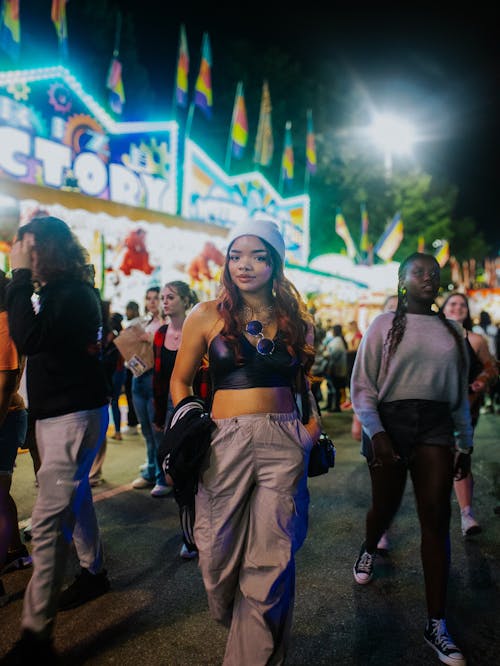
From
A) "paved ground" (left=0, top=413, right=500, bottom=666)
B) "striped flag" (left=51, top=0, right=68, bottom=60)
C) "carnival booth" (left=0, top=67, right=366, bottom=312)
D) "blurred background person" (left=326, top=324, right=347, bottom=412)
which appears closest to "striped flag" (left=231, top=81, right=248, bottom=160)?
"carnival booth" (left=0, top=67, right=366, bottom=312)

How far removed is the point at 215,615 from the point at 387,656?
3.35 ft

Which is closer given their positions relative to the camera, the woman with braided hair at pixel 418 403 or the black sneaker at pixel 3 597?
the woman with braided hair at pixel 418 403

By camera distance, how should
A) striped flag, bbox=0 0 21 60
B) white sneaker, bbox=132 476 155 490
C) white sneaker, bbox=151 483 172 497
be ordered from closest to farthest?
white sneaker, bbox=151 483 172 497, white sneaker, bbox=132 476 155 490, striped flag, bbox=0 0 21 60

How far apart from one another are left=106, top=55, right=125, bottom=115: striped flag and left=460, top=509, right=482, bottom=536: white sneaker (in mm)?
14119

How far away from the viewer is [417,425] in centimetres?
294

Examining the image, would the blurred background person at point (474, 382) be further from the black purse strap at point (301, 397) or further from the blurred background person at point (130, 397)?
the blurred background person at point (130, 397)

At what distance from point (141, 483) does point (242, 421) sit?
3586 mm

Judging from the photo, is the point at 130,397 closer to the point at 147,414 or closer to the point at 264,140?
the point at 147,414

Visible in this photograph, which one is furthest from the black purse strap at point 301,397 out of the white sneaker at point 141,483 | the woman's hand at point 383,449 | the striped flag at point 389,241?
Result: the striped flag at point 389,241

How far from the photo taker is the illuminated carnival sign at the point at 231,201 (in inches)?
598

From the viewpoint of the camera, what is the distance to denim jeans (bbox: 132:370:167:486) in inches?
217

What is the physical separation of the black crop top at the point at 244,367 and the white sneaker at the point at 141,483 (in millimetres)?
3453

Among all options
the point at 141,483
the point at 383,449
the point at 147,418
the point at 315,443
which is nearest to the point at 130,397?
the point at 147,418

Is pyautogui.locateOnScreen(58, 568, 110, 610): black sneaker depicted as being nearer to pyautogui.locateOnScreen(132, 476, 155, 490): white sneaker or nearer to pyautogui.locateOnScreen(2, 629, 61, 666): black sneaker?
pyautogui.locateOnScreen(2, 629, 61, 666): black sneaker
